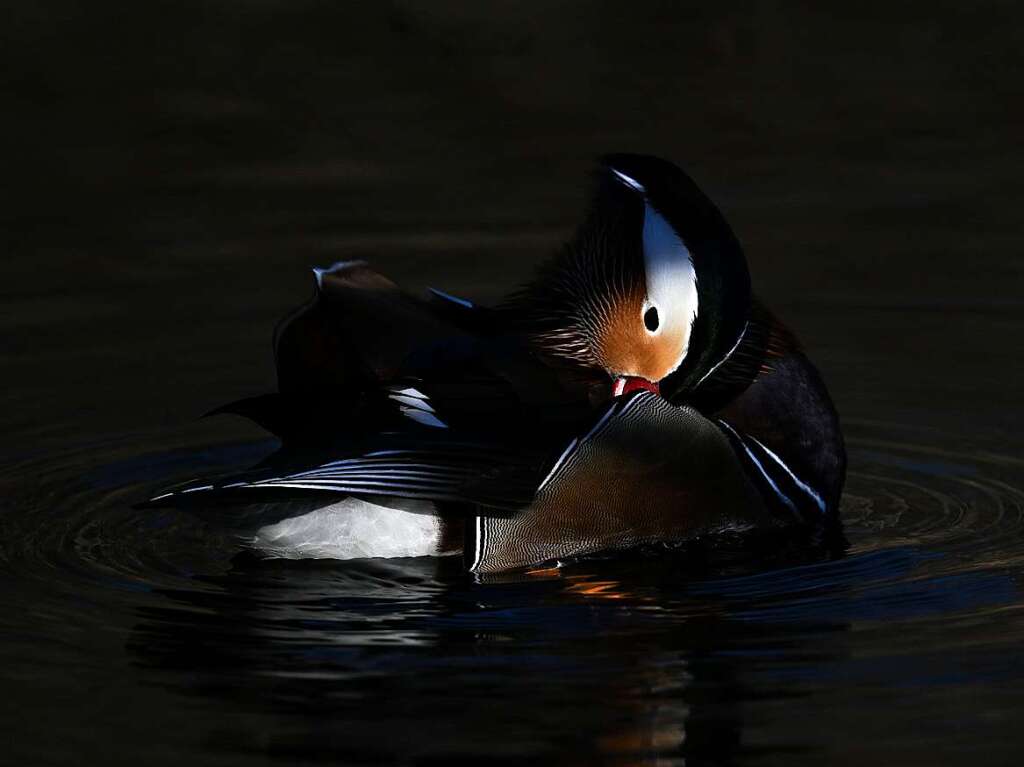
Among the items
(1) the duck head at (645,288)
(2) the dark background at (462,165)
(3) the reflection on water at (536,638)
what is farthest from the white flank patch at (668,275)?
(2) the dark background at (462,165)

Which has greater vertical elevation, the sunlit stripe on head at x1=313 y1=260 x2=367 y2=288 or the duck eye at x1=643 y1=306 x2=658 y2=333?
the sunlit stripe on head at x1=313 y1=260 x2=367 y2=288

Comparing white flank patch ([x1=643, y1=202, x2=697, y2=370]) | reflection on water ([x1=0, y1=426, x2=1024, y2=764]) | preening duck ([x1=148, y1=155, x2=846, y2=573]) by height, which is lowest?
reflection on water ([x1=0, y1=426, x2=1024, y2=764])

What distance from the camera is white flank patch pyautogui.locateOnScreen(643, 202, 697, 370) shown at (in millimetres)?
6031

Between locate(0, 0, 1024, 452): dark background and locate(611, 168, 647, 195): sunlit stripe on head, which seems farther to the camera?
locate(0, 0, 1024, 452): dark background

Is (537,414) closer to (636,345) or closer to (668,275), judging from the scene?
(636,345)

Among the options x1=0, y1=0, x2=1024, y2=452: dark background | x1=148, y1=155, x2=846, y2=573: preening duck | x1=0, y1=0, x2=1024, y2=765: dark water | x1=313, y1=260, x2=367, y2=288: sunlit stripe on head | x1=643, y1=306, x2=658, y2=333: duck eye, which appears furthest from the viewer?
x1=0, y1=0, x2=1024, y2=452: dark background

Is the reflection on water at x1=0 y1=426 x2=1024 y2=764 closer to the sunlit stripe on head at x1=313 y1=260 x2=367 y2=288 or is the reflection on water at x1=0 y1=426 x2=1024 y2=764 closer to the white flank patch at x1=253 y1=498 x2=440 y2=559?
the white flank patch at x1=253 y1=498 x2=440 y2=559

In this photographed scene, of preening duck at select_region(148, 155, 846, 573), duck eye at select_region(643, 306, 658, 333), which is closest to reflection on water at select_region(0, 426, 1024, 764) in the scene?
preening duck at select_region(148, 155, 846, 573)

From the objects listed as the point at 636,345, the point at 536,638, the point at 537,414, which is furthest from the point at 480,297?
the point at 536,638

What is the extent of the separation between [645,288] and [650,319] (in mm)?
87

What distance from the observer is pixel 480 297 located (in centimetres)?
837

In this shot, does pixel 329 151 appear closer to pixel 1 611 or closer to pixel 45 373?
pixel 45 373

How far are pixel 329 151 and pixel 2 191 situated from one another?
4.70 ft

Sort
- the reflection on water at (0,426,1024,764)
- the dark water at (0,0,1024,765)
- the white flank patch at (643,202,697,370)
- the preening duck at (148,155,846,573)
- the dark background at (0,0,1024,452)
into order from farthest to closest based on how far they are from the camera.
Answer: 1. the dark background at (0,0,1024,452)
2. the white flank patch at (643,202,697,370)
3. the preening duck at (148,155,846,573)
4. the dark water at (0,0,1024,765)
5. the reflection on water at (0,426,1024,764)
